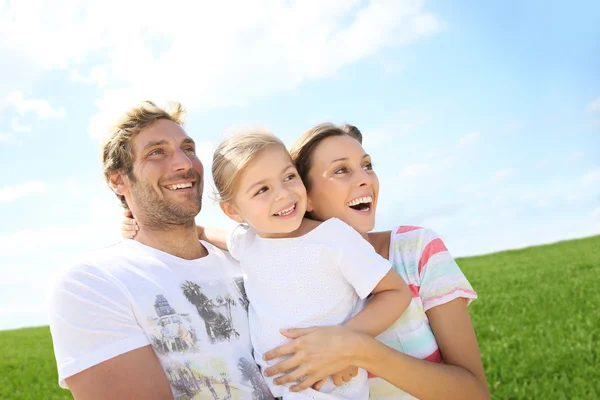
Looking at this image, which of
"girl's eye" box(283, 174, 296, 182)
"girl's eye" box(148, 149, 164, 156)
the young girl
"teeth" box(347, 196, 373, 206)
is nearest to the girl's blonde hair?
the young girl

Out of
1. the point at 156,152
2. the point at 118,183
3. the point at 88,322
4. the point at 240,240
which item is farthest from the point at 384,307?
the point at 118,183

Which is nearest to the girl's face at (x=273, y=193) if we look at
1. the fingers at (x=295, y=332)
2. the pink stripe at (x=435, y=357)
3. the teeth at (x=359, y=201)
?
the teeth at (x=359, y=201)

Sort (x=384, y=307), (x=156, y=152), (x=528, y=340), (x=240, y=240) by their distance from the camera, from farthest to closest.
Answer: (x=528, y=340)
(x=156, y=152)
(x=240, y=240)
(x=384, y=307)

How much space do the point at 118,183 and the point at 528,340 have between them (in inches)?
330

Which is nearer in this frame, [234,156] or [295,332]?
[295,332]

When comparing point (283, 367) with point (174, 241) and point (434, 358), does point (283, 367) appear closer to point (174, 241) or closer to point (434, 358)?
point (434, 358)

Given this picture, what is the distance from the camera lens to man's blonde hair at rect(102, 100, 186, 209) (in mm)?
4062

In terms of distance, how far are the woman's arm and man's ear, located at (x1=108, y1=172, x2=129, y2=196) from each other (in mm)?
1770

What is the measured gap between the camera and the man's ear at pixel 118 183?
Answer: 419 centimetres

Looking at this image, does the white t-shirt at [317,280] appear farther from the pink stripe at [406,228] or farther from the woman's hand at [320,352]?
the pink stripe at [406,228]

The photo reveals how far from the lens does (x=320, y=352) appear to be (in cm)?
287

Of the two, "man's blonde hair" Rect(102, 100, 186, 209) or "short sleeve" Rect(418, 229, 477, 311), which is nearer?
"short sleeve" Rect(418, 229, 477, 311)

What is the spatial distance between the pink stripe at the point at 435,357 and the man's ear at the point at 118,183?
233 cm

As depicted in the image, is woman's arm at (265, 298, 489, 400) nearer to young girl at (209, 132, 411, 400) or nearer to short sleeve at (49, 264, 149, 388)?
young girl at (209, 132, 411, 400)
